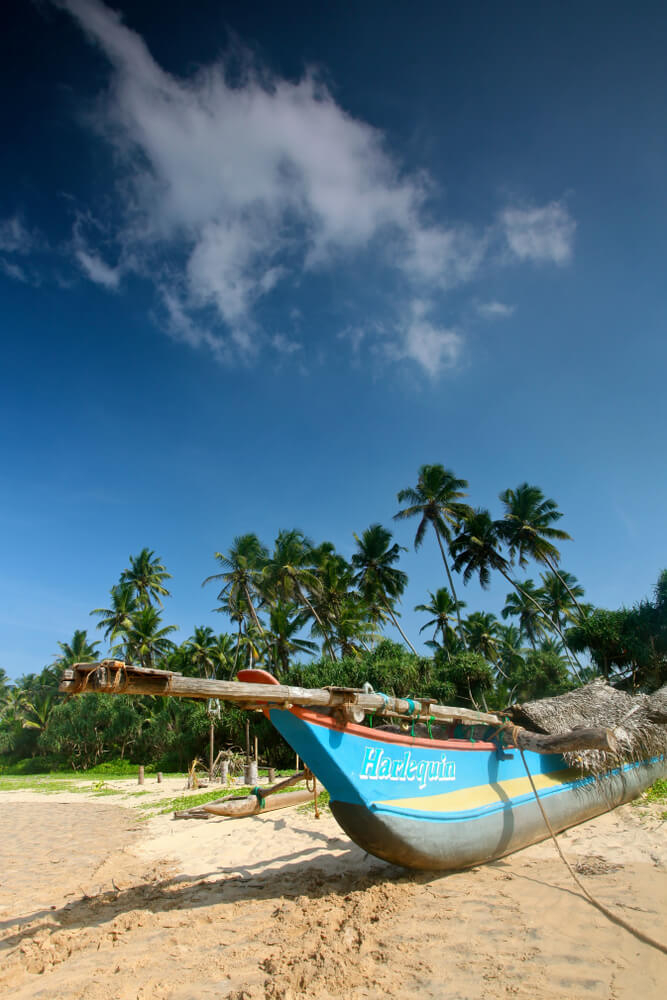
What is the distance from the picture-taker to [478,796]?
18.9 feet

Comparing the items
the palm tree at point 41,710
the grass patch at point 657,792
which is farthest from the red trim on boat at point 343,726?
the palm tree at point 41,710

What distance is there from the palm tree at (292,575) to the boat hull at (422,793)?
2037cm

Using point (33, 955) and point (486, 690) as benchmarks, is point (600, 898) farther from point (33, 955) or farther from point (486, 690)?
point (486, 690)

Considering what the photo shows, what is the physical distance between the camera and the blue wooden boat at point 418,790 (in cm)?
482

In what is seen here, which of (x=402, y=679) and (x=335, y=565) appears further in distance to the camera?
(x=335, y=565)

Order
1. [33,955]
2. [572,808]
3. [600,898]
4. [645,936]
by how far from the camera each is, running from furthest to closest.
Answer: [572,808] → [600,898] → [33,955] → [645,936]

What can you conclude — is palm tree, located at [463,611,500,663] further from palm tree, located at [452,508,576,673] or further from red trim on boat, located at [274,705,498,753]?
red trim on boat, located at [274,705,498,753]

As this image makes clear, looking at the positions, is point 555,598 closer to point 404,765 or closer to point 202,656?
point 202,656

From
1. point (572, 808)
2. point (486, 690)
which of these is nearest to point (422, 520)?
point (486, 690)

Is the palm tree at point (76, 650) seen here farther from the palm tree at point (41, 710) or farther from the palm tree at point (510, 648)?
the palm tree at point (510, 648)

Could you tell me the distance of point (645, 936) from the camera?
12.6 ft

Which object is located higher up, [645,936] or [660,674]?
[660,674]

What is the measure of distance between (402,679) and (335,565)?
9.18 metres

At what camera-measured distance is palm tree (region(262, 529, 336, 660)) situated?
26641mm
